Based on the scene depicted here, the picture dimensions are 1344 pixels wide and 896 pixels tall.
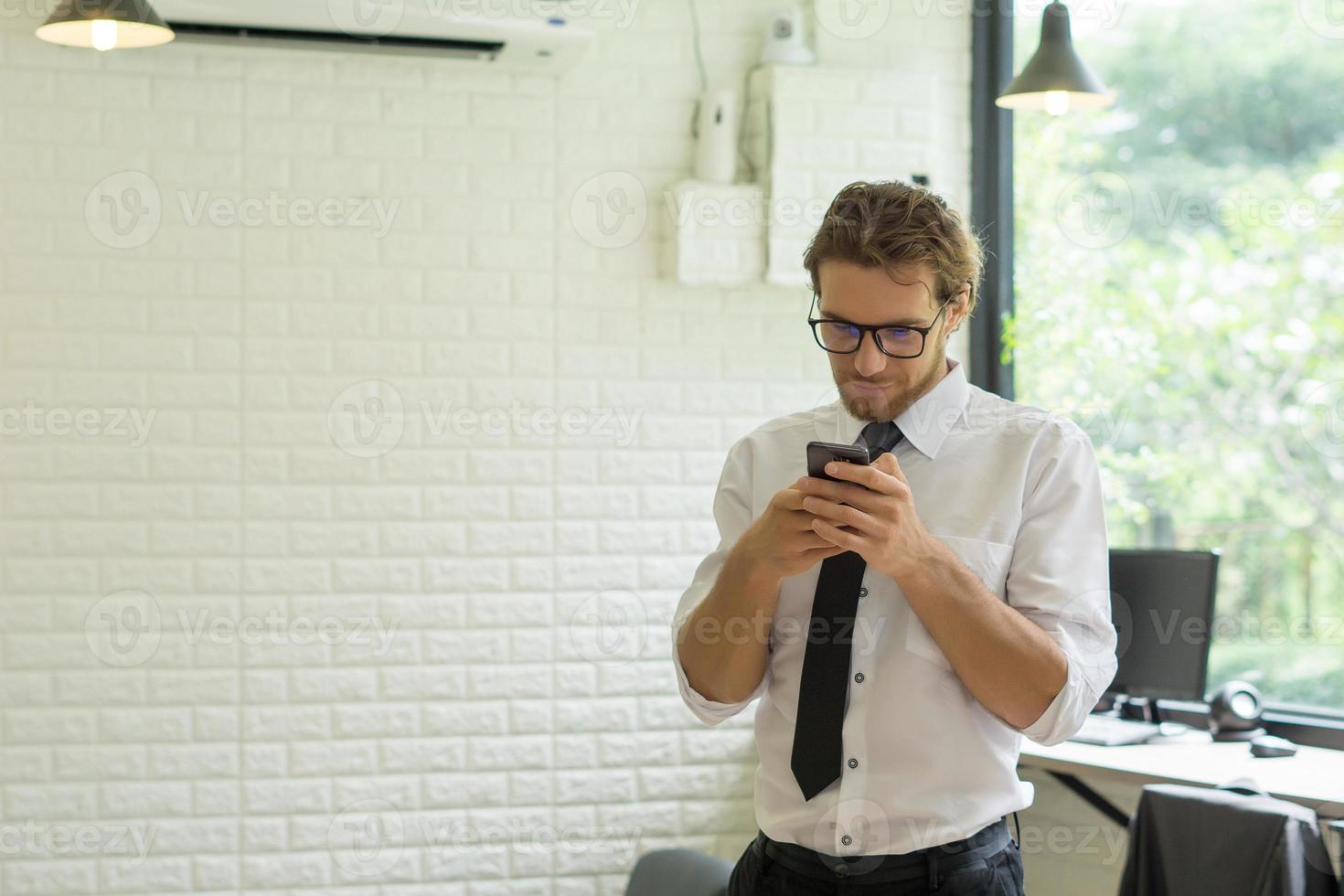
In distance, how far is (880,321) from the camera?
67.2 inches

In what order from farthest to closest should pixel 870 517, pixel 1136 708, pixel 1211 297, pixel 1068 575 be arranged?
pixel 1211 297 < pixel 1136 708 < pixel 1068 575 < pixel 870 517

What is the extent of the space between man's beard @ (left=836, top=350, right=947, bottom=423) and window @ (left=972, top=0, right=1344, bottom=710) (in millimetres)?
2071

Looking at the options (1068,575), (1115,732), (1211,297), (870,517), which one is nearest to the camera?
(870,517)

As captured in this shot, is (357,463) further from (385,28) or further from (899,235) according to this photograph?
(899,235)

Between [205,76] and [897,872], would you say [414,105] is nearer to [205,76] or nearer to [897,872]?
[205,76]

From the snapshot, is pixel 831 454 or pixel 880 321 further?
pixel 880 321

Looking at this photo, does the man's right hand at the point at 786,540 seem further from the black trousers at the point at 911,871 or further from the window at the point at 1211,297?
the window at the point at 1211,297

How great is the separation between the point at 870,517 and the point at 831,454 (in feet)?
0.29

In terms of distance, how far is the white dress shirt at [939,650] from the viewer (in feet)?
5.41

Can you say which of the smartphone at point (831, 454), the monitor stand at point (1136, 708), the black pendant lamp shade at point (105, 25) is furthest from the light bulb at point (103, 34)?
the monitor stand at point (1136, 708)

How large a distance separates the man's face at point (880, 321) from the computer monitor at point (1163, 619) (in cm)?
177

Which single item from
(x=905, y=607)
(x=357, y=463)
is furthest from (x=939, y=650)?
(x=357, y=463)

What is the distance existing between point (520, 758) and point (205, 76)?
6.37 feet

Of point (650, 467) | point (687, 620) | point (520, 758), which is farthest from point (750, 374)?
point (687, 620)
